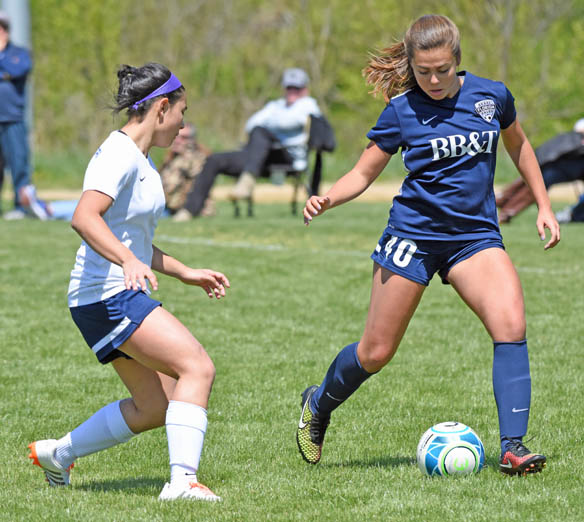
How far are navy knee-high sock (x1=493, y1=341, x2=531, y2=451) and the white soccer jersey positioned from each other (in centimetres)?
157

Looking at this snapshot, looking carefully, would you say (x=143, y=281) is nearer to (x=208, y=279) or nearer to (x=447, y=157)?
(x=208, y=279)

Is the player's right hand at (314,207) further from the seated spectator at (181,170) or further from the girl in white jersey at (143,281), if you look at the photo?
the seated spectator at (181,170)

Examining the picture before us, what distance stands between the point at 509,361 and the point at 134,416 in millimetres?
1577

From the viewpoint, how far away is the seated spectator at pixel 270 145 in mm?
15453

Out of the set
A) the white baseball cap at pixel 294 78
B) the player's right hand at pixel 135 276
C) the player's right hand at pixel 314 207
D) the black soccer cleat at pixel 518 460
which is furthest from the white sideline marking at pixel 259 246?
the player's right hand at pixel 135 276

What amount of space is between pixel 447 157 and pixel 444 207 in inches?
8.5

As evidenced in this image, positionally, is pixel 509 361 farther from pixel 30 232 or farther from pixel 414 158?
pixel 30 232

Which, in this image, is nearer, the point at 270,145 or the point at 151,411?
the point at 151,411

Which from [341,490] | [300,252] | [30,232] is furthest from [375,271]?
[30,232]

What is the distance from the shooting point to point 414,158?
452 cm

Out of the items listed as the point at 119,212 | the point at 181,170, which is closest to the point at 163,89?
the point at 119,212

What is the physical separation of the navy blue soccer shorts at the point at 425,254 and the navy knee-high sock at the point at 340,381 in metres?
0.47

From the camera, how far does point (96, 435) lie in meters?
4.32

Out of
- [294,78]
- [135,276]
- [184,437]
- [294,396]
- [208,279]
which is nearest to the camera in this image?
[135,276]
